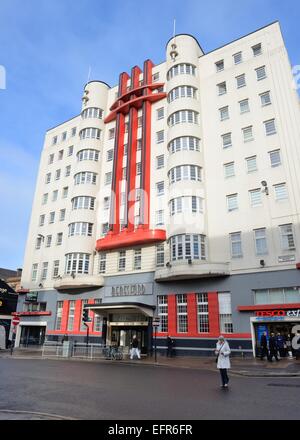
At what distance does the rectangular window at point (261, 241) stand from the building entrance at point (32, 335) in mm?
25630

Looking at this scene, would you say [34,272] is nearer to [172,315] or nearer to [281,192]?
[172,315]

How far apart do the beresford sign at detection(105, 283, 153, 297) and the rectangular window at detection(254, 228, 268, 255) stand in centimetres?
995

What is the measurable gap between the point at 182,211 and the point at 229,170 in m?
5.74

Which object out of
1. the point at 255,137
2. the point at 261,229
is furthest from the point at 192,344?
the point at 255,137

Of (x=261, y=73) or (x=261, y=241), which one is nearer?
(x=261, y=241)

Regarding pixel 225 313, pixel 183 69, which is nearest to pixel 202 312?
pixel 225 313

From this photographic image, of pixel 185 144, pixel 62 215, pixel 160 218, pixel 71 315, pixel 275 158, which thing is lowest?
pixel 71 315

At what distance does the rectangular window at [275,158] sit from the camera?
27.5 metres

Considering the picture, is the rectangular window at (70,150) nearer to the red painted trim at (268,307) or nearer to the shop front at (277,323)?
the red painted trim at (268,307)

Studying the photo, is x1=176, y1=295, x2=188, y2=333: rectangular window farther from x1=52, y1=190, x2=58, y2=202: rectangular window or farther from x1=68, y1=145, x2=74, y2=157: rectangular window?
x1=68, y1=145, x2=74, y2=157: rectangular window

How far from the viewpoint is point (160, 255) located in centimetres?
3073

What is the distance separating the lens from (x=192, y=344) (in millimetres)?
26625

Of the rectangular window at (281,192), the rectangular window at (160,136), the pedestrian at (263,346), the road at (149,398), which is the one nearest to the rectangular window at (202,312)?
the pedestrian at (263,346)
